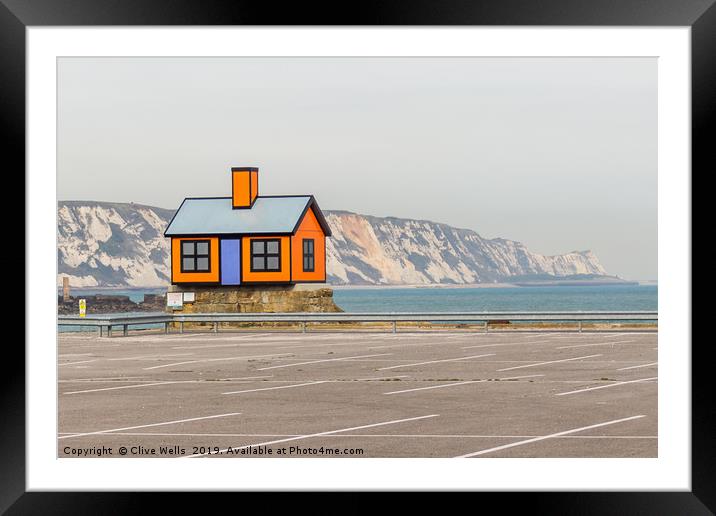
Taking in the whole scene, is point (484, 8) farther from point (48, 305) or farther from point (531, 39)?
point (48, 305)

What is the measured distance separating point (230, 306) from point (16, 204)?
1518 inches

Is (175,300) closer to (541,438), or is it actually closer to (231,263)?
(231,263)

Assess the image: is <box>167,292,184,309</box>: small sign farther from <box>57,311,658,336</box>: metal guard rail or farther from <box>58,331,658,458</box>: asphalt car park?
<box>58,331,658,458</box>: asphalt car park

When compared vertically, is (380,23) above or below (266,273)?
above

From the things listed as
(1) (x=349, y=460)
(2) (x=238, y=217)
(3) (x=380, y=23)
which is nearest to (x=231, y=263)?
(2) (x=238, y=217)

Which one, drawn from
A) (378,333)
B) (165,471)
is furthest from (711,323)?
(378,333)

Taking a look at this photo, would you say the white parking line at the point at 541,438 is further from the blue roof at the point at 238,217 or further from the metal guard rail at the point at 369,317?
the blue roof at the point at 238,217

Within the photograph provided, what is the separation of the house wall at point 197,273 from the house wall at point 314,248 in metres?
3.19

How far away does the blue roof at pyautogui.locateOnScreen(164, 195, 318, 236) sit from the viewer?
46031 millimetres

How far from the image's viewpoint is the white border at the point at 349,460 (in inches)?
285

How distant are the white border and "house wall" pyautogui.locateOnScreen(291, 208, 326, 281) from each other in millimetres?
37928

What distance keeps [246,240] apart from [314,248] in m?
3.21

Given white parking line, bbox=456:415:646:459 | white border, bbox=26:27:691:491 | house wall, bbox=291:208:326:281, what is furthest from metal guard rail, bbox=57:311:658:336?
white border, bbox=26:27:691:491

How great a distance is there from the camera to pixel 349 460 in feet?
→ 24.5
